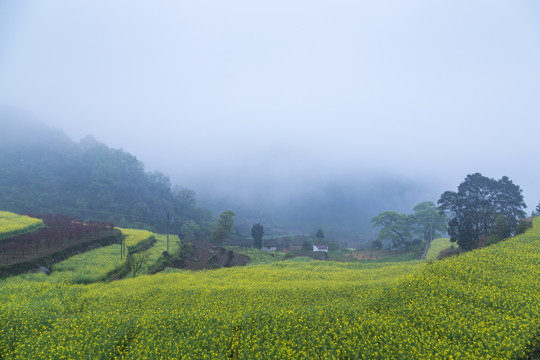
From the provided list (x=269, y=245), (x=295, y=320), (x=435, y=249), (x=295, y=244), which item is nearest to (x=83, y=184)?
(x=269, y=245)

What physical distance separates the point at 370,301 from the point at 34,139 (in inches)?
5797

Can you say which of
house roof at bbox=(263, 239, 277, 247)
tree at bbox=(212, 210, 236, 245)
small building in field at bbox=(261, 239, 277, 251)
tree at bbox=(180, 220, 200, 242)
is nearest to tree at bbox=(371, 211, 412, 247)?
small building in field at bbox=(261, 239, 277, 251)

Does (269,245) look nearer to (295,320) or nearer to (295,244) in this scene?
(295,244)

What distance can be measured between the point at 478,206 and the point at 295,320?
101ft

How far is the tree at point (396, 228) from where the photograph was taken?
64.1m

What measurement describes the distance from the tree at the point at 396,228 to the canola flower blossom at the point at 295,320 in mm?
51091

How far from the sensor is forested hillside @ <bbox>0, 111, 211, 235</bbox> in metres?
79.9

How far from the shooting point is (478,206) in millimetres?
31719

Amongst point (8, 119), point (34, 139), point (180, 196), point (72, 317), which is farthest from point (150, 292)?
point (8, 119)

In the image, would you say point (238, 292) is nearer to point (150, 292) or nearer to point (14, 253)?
point (150, 292)

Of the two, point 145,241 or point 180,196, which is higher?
point 180,196

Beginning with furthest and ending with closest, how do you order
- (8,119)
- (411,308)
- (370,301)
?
(8,119) < (370,301) < (411,308)

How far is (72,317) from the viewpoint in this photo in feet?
37.5

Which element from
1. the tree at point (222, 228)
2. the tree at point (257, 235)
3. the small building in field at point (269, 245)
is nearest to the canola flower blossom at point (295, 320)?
the tree at point (222, 228)
